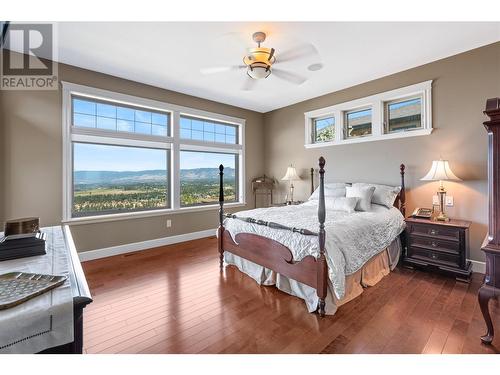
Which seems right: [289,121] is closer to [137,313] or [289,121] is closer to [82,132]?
[82,132]

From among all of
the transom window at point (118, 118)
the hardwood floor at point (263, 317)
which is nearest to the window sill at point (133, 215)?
the hardwood floor at point (263, 317)

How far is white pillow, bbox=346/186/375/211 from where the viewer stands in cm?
335

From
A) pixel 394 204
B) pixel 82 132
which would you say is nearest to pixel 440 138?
pixel 394 204

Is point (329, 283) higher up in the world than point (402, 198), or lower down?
lower down

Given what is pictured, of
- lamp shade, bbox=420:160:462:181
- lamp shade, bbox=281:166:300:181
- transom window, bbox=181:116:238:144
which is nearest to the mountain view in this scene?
transom window, bbox=181:116:238:144

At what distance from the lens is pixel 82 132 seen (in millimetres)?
3500

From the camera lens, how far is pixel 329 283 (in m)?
2.14

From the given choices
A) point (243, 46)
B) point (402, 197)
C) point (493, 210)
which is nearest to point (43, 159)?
point (243, 46)

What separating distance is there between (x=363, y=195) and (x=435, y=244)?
3.35ft

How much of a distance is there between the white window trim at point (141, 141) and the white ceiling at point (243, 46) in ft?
1.21

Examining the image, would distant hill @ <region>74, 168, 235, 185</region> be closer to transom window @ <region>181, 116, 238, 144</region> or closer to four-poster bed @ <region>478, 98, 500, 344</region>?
transom window @ <region>181, 116, 238, 144</region>

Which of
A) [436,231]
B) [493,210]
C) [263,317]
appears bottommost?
[263,317]

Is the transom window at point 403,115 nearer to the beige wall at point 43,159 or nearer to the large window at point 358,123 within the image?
the large window at point 358,123

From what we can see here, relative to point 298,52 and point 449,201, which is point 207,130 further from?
point 449,201
